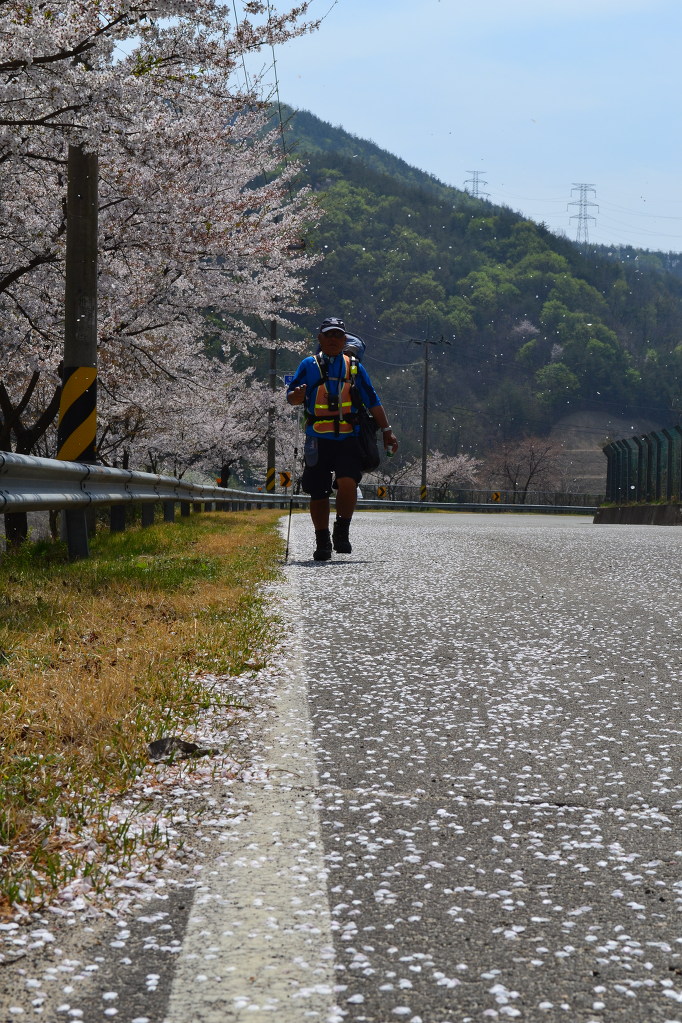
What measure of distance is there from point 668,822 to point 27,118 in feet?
29.3

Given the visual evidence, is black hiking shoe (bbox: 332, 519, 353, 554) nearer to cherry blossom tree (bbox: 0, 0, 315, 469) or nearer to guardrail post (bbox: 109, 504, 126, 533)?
guardrail post (bbox: 109, 504, 126, 533)

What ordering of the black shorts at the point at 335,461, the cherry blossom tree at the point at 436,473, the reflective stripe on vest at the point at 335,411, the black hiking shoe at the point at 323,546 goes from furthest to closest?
the cherry blossom tree at the point at 436,473, the black hiking shoe at the point at 323,546, the black shorts at the point at 335,461, the reflective stripe on vest at the point at 335,411

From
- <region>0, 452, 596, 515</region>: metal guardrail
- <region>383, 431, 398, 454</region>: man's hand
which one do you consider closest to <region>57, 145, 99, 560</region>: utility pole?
<region>0, 452, 596, 515</region>: metal guardrail

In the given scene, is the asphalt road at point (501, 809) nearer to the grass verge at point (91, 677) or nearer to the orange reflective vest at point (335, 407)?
the grass verge at point (91, 677)

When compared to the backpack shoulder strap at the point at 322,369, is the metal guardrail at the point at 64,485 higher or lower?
lower

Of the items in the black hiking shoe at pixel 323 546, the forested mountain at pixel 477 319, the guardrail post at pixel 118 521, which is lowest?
the black hiking shoe at pixel 323 546

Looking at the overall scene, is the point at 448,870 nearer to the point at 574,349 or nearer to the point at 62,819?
the point at 62,819

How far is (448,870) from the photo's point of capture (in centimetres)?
286

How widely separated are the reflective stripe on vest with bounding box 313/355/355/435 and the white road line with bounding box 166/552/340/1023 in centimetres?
690

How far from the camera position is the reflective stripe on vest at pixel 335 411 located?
1028cm

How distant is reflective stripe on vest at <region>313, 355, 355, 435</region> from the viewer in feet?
33.7

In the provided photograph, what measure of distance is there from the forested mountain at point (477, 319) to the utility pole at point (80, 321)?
138829 mm

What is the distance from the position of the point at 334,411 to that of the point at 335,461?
496mm

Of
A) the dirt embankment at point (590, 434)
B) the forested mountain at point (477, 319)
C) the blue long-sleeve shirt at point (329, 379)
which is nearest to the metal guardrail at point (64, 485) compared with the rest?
the blue long-sleeve shirt at point (329, 379)
